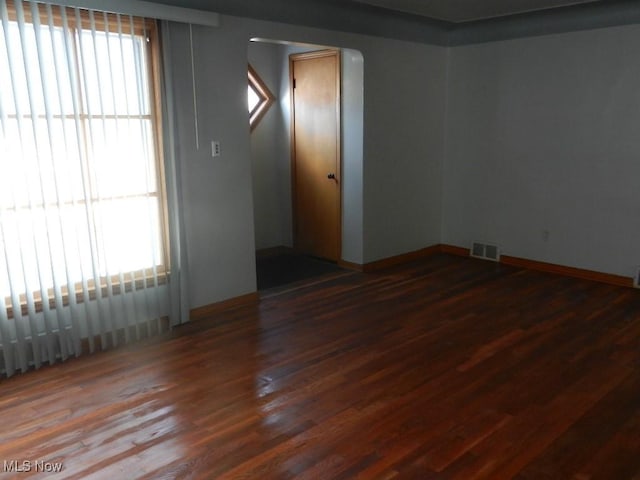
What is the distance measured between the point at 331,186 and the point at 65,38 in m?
2.97

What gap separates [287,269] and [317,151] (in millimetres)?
1296

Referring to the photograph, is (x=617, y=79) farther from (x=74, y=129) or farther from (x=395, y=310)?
(x=74, y=129)

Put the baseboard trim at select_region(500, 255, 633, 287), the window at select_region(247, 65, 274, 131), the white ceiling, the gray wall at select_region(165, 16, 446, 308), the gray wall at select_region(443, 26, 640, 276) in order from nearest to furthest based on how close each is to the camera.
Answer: the gray wall at select_region(165, 16, 446, 308) → the white ceiling → the gray wall at select_region(443, 26, 640, 276) → the baseboard trim at select_region(500, 255, 633, 287) → the window at select_region(247, 65, 274, 131)

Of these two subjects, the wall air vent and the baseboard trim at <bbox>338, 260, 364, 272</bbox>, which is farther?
the wall air vent

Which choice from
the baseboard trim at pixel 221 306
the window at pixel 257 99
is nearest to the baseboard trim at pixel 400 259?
the baseboard trim at pixel 221 306

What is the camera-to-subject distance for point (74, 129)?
326 cm

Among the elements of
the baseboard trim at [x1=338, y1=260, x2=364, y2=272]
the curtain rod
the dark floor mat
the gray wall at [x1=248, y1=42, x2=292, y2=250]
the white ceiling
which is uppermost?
the white ceiling

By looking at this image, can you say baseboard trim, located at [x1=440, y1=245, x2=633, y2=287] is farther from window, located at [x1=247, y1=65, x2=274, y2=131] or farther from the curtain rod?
the curtain rod

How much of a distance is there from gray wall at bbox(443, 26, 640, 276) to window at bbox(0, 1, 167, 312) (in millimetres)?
3484

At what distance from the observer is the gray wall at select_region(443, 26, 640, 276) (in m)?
4.67

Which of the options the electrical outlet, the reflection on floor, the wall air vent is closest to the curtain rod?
the electrical outlet

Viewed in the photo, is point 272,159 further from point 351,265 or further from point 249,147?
point 249,147

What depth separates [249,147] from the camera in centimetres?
423

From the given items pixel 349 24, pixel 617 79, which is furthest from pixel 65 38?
pixel 617 79
